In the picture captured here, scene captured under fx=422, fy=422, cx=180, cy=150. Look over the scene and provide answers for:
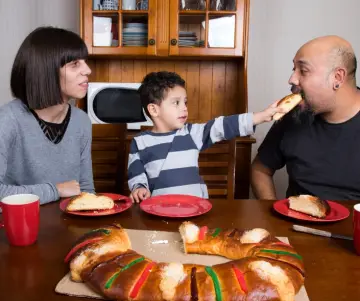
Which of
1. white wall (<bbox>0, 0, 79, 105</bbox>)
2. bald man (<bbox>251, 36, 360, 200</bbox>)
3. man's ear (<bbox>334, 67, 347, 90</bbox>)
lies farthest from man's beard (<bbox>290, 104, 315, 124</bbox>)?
white wall (<bbox>0, 0, 79, 105</bbox>)

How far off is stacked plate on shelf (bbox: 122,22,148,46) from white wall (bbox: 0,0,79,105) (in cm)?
60

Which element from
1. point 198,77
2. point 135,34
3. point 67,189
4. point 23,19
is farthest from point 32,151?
point 23,19

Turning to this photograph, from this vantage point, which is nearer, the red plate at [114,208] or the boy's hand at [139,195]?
the red plate at [114,208]

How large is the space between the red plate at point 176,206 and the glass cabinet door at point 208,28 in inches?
70.7

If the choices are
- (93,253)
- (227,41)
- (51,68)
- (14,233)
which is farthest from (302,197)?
(227,41)

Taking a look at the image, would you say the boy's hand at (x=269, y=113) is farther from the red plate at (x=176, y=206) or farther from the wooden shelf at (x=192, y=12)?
the wooden shelf at (x=192, y=12)

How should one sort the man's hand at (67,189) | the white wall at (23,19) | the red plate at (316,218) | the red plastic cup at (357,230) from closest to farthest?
the red plastic cup at (357,230), the red plate at (316,218), the man's hand at (67,189), the white wall at (23,19)

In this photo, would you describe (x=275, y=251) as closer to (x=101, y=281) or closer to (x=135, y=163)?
(x=101, y=281)

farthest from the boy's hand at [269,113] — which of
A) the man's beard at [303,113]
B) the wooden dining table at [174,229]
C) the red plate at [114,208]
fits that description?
the red plate at [114,208]

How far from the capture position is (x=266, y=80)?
10.9 feet

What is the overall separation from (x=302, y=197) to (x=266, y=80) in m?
2.20

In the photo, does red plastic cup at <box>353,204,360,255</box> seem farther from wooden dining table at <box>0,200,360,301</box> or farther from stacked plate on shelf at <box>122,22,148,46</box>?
stacked plate on shelf at <box>122,22,148,46</box>

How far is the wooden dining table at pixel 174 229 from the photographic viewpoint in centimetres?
80

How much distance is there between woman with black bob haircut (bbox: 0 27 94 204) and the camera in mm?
1578
